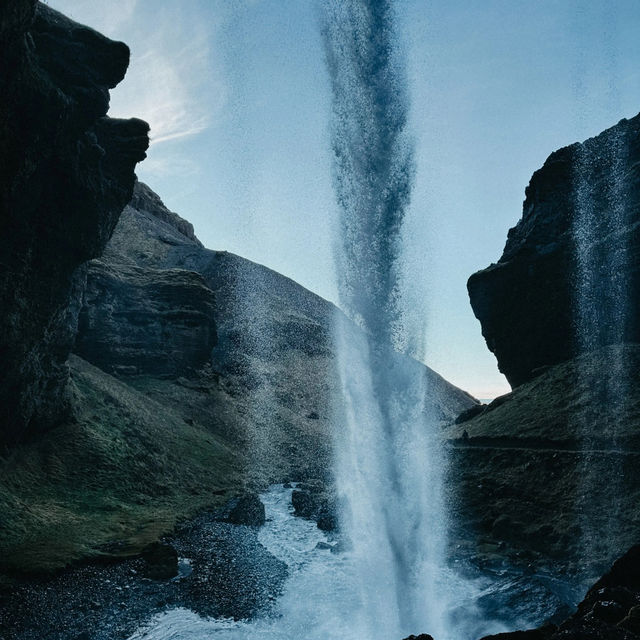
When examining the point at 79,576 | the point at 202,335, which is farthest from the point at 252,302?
the point at 79,576

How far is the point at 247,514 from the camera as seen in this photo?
2670 centimetres

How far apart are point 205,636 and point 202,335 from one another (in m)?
49.3

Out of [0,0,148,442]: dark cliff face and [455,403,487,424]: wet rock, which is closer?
[0,0,148,442]: dark cliff face

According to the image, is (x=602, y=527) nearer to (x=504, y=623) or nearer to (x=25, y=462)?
(x=504, y=623)

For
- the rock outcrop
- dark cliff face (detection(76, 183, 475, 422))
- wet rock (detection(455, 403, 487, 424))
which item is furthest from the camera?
dark cliff face (detection(76, 183, 475, 422))

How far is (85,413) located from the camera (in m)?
30.7

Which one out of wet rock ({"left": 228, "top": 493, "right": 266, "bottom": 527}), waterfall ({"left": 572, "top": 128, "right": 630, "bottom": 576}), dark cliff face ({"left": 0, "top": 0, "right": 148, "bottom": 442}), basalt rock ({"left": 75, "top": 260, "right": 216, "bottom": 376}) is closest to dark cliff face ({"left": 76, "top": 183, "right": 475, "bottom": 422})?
basalt rock ({"left": 75, "top": 260, "right": 216, "bottom": 376})

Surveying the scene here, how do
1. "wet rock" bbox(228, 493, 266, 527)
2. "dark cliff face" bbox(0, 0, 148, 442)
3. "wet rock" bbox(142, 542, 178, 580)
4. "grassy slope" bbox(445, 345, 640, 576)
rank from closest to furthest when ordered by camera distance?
"wet rock" bbox(142, 542, 178, 580)
"dark cliff face" bbox(0, 0, 148, 442)
"grassy slope" bbox(445, 345, 640, 576)
"wet rock" bbox(228, 493, 266, 527)

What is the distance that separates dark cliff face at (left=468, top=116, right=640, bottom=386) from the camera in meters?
29.8

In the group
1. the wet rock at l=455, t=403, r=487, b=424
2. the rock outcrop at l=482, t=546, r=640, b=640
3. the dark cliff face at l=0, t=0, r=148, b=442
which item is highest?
the dark cliff face at l=0, t=0, r=148, b=442

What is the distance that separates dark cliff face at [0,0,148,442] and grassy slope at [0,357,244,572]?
260 centimetres

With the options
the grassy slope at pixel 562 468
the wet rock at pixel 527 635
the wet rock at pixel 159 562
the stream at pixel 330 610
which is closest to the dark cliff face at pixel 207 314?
the grassy slope at pixel 562 468

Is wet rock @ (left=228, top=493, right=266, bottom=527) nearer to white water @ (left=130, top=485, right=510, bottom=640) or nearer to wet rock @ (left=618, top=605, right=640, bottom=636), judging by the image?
white water @ (left=130, top=485, right=510, bottom=640)

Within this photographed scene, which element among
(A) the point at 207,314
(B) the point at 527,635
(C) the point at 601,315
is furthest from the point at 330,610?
(A) the point at 207,314
